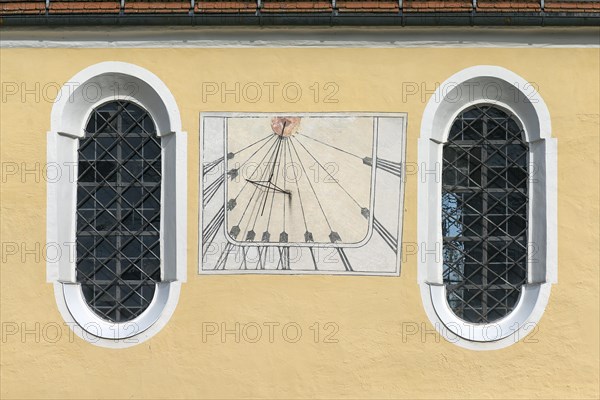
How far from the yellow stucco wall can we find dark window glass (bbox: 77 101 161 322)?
0.42 m

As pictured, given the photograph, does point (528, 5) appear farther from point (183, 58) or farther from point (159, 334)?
point (159, 334)

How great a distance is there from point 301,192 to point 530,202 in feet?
7.57

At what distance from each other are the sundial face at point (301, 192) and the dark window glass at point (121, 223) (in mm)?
597

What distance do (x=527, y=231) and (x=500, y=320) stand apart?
0.93m

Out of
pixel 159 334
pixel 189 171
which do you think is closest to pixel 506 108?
pixel 189 171

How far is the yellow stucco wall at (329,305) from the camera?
13430mm

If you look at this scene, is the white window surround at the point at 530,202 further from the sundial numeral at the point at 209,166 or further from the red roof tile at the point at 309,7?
the sundial numeral at the point at 209,166

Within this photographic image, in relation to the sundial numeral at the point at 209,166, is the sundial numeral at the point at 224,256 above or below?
below

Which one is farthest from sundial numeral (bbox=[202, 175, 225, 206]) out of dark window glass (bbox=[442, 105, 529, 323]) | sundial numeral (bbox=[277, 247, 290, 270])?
dark window glass (bbox=[442, 105, 529, 323])

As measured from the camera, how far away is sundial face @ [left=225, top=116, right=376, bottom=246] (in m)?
13.6

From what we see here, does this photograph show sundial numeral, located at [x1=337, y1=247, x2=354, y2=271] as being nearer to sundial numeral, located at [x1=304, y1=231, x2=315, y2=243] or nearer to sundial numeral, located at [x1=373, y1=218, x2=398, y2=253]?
sundial numeral, located at [x1=304, y1=231, x2=315, y2=243]

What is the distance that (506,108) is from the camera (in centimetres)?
1379

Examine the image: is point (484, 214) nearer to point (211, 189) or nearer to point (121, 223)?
point (211, 189)

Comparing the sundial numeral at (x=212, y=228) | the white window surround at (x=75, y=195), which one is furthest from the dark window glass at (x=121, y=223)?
the sundial numeral at (x=212, y=228)
